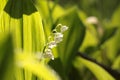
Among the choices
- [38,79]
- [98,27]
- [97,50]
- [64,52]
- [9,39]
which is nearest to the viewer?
[9,39]

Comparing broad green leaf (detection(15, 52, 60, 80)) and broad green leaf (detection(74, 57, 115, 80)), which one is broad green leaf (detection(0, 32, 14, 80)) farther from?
broad green leaf (detection(74, 57, 115, 80))

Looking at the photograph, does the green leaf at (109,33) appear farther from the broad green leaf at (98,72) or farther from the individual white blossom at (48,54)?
the individual white blossom at (48,54)

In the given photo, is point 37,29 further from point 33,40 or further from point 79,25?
point 79,25

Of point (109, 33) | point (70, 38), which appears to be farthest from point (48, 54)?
point (109, 33)

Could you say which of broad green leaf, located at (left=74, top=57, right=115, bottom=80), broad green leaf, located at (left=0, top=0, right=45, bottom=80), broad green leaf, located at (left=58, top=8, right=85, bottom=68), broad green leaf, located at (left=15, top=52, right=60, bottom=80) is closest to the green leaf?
broad green leaf, located at (left=58, top=8, right=85, bottom=68)

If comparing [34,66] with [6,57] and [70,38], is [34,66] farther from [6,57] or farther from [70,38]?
[70,38]

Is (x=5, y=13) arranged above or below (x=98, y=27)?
above

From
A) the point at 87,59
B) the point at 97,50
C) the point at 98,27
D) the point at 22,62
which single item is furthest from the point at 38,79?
the point at 98,27

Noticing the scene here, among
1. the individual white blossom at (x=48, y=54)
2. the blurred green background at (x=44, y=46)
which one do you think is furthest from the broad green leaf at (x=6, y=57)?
the individual white blossom at (x=48, y=54)
